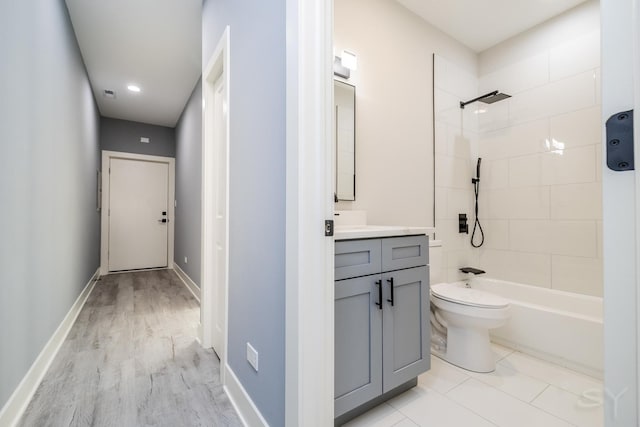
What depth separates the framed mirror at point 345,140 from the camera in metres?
1.92

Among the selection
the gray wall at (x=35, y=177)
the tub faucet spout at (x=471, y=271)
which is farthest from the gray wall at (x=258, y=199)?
the tub faucet spout at (x=471, y=271)

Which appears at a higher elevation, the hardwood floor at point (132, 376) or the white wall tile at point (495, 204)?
the white wall tile at point (495, 204)

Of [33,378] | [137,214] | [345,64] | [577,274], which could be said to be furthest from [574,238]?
[137,214]

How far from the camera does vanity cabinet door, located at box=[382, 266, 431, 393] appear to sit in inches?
54.3

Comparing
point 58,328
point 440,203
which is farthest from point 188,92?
point 440,203

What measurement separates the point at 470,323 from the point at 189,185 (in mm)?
3634

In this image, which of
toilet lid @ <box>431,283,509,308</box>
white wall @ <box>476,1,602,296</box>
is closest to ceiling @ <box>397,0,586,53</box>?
white wall @ <box>476,1,602,296</box>

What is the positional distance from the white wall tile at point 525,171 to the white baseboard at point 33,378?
362 centimetres

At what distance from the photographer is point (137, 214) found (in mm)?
4898

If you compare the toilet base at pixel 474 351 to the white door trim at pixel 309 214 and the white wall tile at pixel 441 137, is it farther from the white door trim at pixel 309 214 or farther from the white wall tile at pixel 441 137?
the white wall tile at pixel 441 137

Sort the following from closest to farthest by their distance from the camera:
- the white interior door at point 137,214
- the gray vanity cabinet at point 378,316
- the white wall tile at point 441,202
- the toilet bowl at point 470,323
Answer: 1. the gray vanity cabinet at point 378,316
2. the toilet bowl at point 470,323
3. the white wall tile at point 441,202
4. the white interior door at point 137,214

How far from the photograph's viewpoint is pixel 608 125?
442mm

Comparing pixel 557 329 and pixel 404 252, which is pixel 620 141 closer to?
pixel 404 252

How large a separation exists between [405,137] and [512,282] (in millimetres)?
1636
